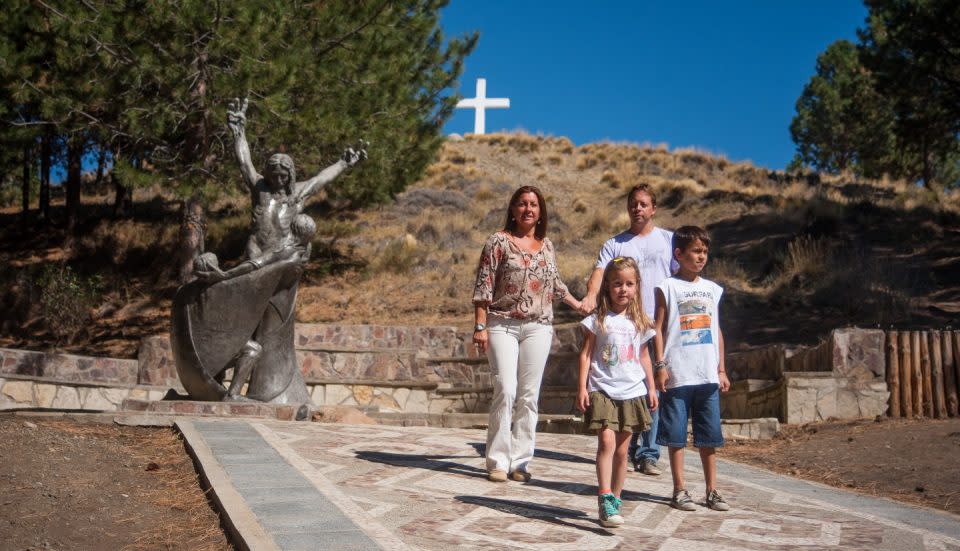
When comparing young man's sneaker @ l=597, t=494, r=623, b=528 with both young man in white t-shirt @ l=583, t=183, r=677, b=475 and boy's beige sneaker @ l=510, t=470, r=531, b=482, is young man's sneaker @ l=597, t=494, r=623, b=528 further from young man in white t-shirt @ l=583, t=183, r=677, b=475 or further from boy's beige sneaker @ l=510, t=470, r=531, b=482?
young man in white t-shirt @ l=583, t=183, r=677, b=475

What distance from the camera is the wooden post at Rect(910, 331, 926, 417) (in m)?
9.89

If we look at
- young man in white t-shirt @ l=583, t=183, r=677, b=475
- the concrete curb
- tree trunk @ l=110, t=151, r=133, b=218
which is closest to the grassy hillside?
tree trunk @ l=110, t=151, r=133, b=218

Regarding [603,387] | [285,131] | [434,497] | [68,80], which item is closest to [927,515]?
[603,387]

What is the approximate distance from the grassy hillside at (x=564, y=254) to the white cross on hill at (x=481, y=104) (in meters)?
7.98

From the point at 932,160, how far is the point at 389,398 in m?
32.5

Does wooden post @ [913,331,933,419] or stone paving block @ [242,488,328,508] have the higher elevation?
wooden post @ [913,331,933,419]

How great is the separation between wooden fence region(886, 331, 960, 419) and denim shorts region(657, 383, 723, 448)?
5458mm

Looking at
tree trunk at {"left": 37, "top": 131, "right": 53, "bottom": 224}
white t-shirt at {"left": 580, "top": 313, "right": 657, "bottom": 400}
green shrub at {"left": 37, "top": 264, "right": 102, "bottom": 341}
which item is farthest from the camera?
tree trunk at {"left": 37, "top": 131, "right": 53, "bottom": 224}

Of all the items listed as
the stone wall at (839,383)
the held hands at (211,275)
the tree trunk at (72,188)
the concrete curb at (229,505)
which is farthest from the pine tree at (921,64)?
the tree trunk at (72,188)

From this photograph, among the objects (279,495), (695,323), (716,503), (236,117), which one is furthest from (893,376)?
(236,117)

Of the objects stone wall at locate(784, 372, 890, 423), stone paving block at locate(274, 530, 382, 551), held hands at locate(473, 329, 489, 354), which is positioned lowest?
stone paving block at locate(274, 530, 382, 551)

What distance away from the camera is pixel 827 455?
8.67m

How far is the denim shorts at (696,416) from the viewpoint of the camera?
5402 mm

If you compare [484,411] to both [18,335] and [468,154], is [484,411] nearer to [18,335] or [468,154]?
[18,335]
